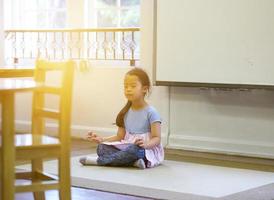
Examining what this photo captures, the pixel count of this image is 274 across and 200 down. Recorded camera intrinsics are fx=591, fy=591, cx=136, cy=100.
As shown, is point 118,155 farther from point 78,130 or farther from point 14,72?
point 78,130

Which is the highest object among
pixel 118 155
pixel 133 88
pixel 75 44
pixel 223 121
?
pixel 75 44

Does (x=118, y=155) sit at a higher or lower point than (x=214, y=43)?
lower

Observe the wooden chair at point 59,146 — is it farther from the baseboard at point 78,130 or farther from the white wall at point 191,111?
the baseboard at point 78,130

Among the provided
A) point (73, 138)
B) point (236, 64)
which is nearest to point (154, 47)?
point (236, 64)

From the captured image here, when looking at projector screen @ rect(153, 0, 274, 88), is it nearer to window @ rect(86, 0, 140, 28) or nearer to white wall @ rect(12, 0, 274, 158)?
white wall @ rect(12, 0, 274, 158)

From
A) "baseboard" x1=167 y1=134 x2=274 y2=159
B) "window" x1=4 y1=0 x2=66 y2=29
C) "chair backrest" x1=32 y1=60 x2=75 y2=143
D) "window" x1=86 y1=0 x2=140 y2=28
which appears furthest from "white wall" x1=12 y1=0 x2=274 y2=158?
"chair backrest" x1=32 y1=60 x2=75 y2=143

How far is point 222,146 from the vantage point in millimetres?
4488

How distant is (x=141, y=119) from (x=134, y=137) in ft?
0.42

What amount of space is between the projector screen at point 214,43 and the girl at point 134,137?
2.06ft

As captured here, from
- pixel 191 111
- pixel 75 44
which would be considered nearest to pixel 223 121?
pixel 191 111

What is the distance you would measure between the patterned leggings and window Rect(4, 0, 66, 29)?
1.98 metres

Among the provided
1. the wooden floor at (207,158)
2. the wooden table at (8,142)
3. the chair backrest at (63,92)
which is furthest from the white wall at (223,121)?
the wooden table at (8,142)

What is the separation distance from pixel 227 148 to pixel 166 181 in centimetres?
120

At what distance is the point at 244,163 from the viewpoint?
4.07 m
